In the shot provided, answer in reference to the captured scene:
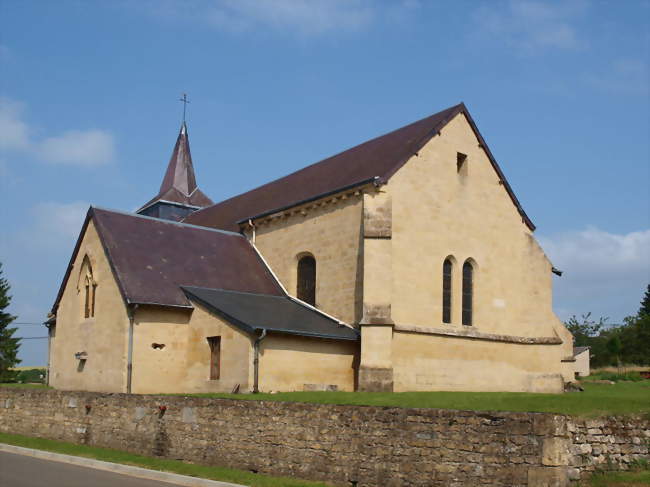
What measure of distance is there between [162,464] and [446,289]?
41.7ft

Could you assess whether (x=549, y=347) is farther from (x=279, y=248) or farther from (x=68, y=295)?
(x=68, y=295)

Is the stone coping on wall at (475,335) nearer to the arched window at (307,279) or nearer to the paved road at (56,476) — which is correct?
the arched window at (307,279)

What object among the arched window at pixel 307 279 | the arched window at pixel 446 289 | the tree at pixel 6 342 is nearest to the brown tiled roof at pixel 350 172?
the arched window at pixel 307 279

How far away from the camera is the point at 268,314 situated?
74.5ft

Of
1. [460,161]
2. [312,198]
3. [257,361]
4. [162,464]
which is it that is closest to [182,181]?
[312,198]

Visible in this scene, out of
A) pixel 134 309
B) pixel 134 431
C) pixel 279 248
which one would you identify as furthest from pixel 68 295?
pixel 134 431

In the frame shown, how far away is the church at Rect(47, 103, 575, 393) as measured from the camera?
22.2m

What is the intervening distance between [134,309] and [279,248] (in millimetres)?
7033

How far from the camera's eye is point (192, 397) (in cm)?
1645

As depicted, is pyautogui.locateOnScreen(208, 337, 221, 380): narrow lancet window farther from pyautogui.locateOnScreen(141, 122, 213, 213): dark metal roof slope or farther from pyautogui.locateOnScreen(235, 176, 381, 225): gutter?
pyautogui.locateOnScreen(141, 122, 213, 213): dark metal roof slope

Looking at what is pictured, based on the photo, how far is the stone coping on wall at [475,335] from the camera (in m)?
23.2

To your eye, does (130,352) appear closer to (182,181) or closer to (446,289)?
(446,289)

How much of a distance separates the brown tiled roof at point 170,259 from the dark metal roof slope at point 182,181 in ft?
62.7

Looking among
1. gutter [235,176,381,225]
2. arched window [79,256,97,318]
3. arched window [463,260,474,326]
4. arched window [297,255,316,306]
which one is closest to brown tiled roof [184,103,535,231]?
gutter [235,176,381,225]
